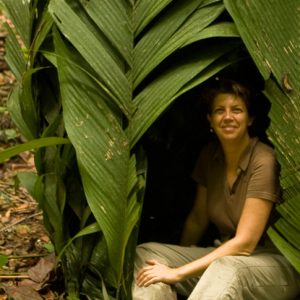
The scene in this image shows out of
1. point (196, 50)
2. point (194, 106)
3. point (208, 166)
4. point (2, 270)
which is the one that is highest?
point (196, 50)

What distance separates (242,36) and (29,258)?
1.64 m

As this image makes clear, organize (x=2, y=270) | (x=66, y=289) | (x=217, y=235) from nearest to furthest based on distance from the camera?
(x=66, y=289) < (x=2, y=270) < (x=217, y=235)

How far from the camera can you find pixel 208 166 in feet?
10.2

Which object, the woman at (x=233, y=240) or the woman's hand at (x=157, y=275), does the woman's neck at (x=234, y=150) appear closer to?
the woman at (x=233, y=240)

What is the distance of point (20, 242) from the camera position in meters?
3.55

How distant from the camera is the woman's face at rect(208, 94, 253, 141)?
9.09ft

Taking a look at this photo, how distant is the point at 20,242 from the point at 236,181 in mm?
1313

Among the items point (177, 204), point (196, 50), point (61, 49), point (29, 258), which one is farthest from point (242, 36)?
point (29, 258)

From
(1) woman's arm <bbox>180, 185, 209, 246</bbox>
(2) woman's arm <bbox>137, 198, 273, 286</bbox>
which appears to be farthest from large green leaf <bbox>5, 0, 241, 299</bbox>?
(1) woman's arm <bbox>180, 185, 209, 246</bbox>

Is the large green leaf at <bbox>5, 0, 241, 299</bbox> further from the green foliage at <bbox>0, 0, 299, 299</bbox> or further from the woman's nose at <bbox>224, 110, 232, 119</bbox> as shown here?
the woman's nose at <bbox>224, 110, 232, 119</bbox>

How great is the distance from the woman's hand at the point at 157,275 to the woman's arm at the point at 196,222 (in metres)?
0.54

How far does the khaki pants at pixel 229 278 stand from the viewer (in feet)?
8.50

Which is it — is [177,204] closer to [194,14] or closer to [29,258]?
[29,258]

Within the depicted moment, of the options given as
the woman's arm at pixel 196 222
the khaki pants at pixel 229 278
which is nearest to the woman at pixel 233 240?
the khaki pants at pixel 229 278
